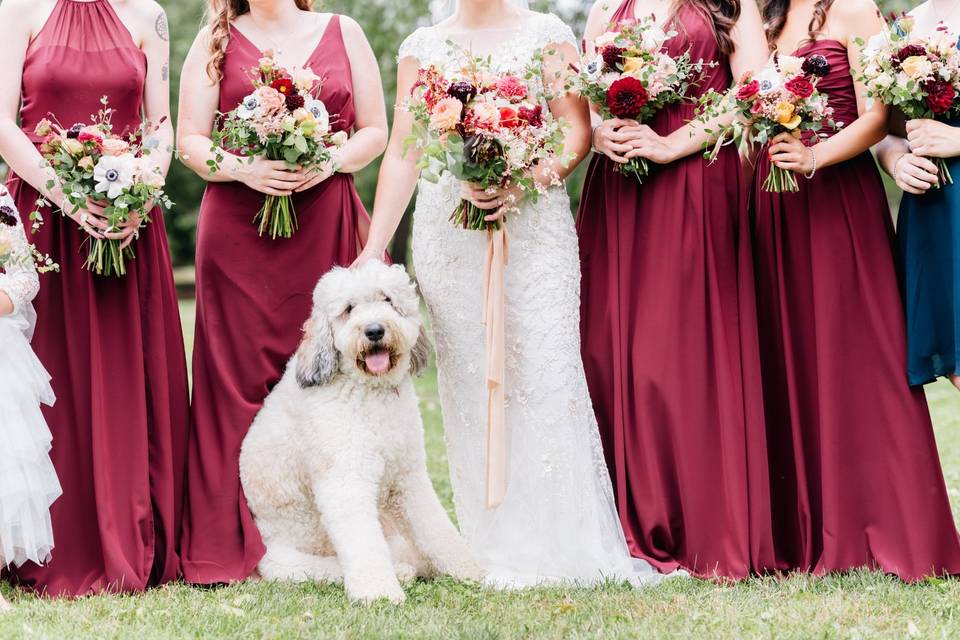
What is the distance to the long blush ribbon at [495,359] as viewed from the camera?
551cm

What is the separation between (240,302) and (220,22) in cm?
151

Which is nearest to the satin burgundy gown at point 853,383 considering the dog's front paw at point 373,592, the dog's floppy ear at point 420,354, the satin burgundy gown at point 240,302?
the dog's floppy ear at point 420,354

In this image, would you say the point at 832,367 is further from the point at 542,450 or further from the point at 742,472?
the point at 542,450

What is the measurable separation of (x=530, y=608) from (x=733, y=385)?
5.10ft

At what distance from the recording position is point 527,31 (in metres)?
5.65

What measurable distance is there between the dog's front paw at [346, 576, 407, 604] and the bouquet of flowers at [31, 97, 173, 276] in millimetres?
1951

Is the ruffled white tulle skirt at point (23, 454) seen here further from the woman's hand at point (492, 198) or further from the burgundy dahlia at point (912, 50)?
the burgundy dahlia at point (912, 50)

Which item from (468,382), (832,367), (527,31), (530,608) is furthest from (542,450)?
(527,31)

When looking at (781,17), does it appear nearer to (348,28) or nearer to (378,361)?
(348,28)

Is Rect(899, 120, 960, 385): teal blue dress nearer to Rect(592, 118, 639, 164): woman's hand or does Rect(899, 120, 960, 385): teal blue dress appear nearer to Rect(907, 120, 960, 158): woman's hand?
Rect(907, 120, 960, 158): woman's hand

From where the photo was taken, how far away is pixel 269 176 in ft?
→ 18.2

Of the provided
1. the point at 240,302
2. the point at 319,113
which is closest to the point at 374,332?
the point at 240,302

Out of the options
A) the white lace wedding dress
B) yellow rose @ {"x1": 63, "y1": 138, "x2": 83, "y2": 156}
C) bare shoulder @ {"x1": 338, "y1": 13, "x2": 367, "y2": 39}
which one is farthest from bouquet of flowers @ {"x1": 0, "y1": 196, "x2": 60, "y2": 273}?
bare shoulder @ {"x1": 338, "y1": 13, "x2": 367, "y2": 39}

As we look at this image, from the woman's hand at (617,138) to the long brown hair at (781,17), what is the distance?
0.90 m
